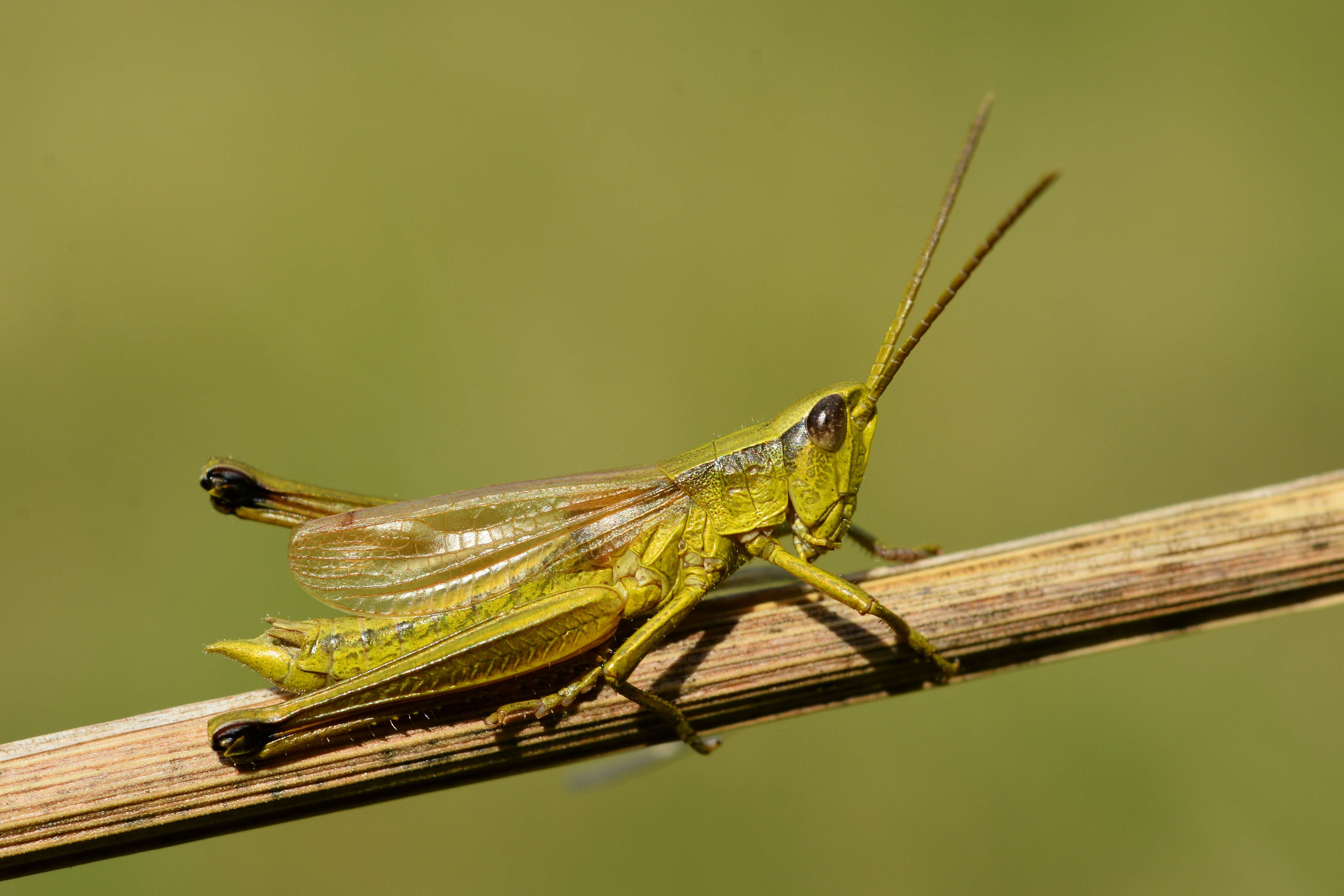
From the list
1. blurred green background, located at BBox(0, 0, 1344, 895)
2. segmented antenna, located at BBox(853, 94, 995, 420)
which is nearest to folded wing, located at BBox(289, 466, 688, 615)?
segmented antenna, located at BBox(853, 94, 995, 420)

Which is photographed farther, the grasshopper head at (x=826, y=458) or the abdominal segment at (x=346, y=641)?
the grasshopper head at (x=826, y=458)

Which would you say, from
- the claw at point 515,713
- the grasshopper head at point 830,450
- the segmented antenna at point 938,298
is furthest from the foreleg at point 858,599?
the claw at point 515,713

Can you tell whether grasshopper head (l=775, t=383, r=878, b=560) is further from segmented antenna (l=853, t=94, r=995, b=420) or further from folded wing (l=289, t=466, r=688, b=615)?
folded wing (l=289, t=466, r=688, b=615)

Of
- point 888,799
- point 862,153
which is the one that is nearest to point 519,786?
point 888,799

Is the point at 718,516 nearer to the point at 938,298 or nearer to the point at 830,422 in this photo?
the point at 830,422

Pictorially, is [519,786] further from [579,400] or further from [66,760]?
[66,760]

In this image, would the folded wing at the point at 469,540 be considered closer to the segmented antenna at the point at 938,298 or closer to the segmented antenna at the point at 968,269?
the segmented antenna at the point at 938,298

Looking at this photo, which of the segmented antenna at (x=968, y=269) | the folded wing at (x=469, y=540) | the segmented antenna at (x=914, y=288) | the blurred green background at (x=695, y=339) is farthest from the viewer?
the blurred green background at (x=695, y=339)

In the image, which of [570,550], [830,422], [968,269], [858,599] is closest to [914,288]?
[968,269]
